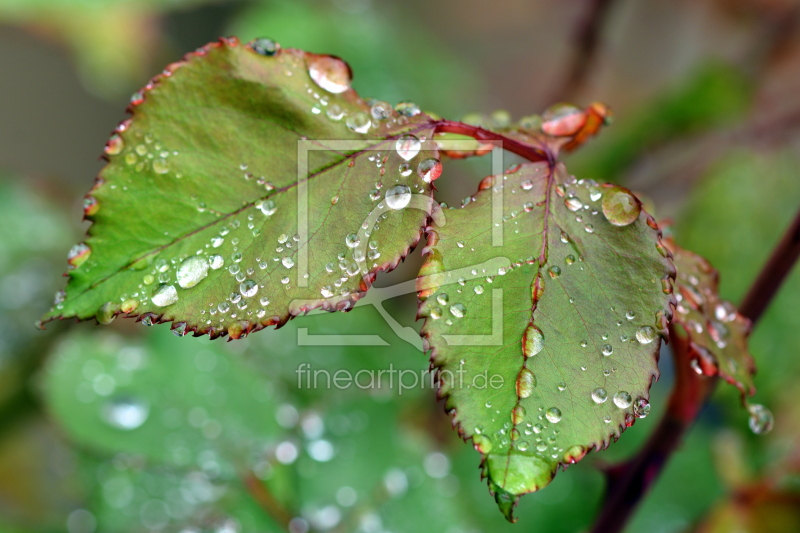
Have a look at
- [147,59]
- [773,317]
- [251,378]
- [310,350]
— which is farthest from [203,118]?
[147,59]

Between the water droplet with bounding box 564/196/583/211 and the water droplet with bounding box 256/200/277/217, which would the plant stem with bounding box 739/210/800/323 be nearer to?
the water droplet with bounding box 564/196/583/211

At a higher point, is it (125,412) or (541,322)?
(541,322)

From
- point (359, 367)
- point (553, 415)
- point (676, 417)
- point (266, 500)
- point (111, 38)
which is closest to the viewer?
point (553, 415)

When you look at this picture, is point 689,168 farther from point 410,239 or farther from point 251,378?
point 410,239

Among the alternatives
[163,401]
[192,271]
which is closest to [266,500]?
[163,401]

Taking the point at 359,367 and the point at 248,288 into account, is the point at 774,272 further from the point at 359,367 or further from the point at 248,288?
the point at 359,367

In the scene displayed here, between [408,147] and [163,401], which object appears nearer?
[408,147]
